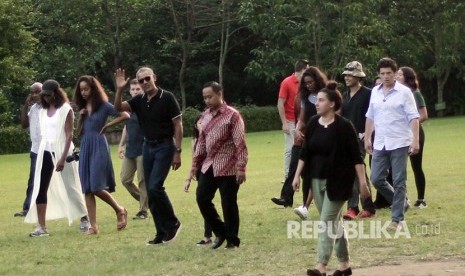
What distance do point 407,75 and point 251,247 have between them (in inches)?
152

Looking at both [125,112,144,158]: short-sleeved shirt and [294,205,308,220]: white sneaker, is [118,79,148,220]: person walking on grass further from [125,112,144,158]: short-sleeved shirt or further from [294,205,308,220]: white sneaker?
[294,205,308,220]: white sneaker

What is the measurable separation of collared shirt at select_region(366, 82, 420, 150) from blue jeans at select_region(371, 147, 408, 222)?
9 centimetres

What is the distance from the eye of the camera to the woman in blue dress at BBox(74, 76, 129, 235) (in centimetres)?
1304

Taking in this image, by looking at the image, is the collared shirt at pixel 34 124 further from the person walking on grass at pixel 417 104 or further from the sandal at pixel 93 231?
the person walking on grass at pixel 417 104

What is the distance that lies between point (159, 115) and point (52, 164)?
215cm

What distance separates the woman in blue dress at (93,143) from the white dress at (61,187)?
43 cm

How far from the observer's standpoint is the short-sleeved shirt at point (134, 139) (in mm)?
14883

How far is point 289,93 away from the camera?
15.9 m

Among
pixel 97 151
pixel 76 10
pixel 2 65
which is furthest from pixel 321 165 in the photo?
pixel 76 10

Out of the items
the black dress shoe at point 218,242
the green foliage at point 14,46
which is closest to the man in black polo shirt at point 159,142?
the black dress shoe at point 218,242

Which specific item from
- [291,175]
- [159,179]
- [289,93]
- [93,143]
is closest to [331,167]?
[159,179]

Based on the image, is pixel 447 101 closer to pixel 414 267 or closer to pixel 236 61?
pixel 236 61

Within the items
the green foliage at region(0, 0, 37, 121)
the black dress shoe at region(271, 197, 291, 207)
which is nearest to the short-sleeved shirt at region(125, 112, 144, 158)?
the black dress shoe at region(271, 197, 291, 207)

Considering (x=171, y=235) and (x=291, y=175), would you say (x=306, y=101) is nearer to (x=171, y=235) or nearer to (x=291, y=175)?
(x=291, y=175)
